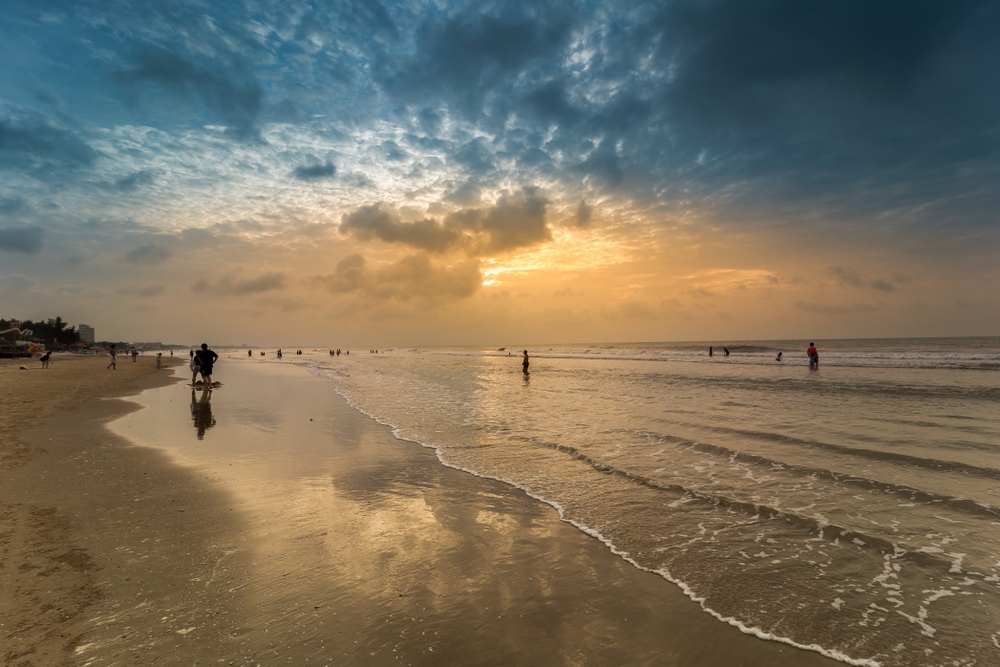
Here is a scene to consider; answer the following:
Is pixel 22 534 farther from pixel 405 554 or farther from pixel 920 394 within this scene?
pixel 920 394

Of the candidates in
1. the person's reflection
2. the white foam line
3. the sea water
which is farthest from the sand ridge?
the sea water

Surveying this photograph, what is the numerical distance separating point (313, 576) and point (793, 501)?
7.81m

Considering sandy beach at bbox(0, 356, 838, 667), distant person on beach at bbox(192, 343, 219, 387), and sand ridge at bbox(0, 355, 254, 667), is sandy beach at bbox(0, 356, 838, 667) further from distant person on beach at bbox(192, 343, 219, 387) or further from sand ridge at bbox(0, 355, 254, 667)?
distant person on beach at bbox(192, 343, 219, 387)

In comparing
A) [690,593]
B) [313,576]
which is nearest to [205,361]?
[313,576]

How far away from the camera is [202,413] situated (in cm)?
1664

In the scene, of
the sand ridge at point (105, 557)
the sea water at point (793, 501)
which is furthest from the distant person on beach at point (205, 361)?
the sand ridge at point (105, 557)

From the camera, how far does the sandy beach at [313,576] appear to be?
12.0 ft

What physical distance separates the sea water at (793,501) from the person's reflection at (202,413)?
19.8ft

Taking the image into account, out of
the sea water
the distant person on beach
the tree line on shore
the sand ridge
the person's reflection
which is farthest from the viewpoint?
the tree line on shore

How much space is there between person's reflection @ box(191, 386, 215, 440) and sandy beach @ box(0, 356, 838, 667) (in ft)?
13.5

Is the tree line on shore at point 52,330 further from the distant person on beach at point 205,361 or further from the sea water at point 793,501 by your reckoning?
the sea water at point 793,501

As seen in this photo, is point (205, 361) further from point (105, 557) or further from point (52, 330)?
point (52, 330)

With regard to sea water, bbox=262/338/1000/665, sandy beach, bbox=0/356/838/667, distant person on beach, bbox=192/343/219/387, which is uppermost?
distant person on beach, bbox=192/343/219/387

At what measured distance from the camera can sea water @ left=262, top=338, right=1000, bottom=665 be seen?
4.31 meters
